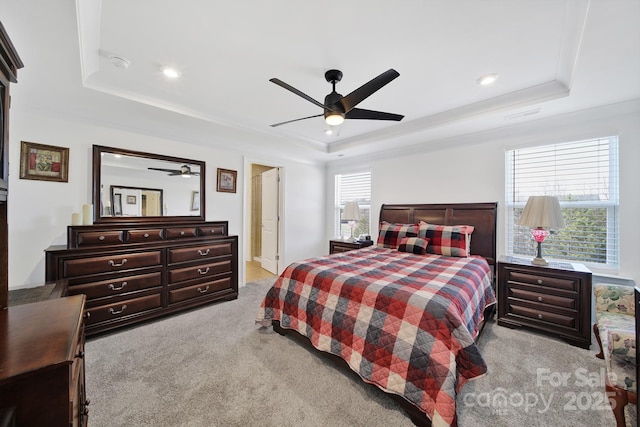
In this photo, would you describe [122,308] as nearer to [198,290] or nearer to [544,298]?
[198,290]

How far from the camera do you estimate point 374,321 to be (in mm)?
1776

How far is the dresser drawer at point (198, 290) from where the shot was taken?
9.95 feet

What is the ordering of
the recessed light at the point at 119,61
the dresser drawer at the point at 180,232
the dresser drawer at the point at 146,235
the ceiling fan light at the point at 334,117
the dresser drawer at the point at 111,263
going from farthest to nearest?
the dresser drawer at the point at 180,232 → the dresser drawer at the point at 146,235 → the dresser drawer at the point at 111,263 → the ceiling fan light at the point at 334,117 → the recessed light at the point at 119,61

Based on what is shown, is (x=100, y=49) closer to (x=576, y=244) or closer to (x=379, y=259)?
(x=379, y=259)

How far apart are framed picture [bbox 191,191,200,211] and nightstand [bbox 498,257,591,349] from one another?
4025 millimetres

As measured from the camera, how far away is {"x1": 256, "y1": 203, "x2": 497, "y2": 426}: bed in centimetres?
147

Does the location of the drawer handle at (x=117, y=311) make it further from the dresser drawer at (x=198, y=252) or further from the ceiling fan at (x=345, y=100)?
the ceiling fan at (x=345, y=100)

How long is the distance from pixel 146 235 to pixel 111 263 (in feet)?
1.48

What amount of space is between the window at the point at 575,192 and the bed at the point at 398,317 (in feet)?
3.17

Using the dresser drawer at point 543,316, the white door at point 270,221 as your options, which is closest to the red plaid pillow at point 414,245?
the dresser drawer at point 543,316

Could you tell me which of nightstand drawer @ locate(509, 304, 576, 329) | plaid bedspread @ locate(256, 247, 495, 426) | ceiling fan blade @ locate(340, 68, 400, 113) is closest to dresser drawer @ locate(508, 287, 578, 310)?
nightstand drawer @ locate(509, 304, 576, 329)

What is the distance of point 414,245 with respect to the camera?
3305 millimetres

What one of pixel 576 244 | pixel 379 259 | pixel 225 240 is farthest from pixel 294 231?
pixel 576 244

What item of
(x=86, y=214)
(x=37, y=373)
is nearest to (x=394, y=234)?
(x=37, y=373)
